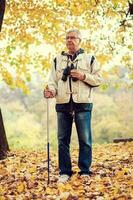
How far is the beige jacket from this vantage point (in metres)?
6.40

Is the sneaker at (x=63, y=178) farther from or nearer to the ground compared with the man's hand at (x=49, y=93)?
nearer to the ground

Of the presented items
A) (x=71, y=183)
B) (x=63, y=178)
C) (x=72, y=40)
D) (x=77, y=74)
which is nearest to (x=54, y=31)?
(x=72, y=40)

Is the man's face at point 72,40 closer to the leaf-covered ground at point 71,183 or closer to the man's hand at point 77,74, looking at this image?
the man's hand at point 77,74

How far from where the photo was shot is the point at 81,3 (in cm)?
1128

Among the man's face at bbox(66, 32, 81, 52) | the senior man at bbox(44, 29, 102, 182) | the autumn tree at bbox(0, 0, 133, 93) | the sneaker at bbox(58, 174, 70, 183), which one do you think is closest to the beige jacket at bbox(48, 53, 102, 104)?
the senior man at bbox(44, 29, 102, 182)

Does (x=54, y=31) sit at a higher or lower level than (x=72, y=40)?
higher

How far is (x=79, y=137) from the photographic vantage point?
21.3ft

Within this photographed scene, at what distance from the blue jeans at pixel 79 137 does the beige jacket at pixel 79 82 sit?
214 millimetres

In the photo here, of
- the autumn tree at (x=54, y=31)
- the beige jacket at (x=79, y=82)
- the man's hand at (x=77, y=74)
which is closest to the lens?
the man's hand at (x=77, y=74)

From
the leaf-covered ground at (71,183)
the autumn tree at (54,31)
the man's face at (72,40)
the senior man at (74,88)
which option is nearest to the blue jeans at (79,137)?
the senior man at (74,88)

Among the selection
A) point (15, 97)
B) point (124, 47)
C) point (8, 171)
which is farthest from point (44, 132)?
point (8, 171)

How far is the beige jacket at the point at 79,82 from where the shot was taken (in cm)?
640

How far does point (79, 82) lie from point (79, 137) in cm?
75

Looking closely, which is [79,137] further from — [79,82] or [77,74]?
[77,74]
